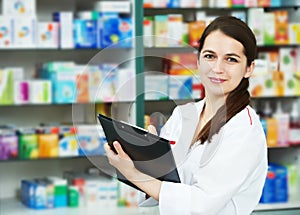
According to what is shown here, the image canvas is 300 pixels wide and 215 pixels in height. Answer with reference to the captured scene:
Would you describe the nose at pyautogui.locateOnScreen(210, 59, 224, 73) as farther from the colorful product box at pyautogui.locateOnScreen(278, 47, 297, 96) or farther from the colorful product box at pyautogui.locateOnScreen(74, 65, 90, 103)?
the colorful product box at pyautogui.locateOnScreen(278, 47, 297, 96)

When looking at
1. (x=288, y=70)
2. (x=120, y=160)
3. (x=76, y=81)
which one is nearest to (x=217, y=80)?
(x=120, y=160)

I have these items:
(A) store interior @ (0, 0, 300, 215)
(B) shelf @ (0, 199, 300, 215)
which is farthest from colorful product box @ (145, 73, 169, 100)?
(B) shelf @ (0, 199, 300, 215)

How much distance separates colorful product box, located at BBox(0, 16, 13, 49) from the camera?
4.37m

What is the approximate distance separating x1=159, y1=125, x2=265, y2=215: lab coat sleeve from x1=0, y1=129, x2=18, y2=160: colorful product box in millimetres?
2765

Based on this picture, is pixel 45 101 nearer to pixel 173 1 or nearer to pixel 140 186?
pixel 173 1

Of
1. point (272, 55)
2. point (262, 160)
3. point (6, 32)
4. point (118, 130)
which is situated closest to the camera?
point (118, 130)

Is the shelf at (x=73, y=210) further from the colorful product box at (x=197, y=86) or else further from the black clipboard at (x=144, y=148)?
the black clipboard at (x=144, y=148)

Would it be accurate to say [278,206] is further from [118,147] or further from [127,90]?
[118,147]

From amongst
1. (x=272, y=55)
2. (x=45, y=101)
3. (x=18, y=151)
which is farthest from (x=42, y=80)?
(x=272, y=55)

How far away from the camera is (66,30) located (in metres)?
4.48

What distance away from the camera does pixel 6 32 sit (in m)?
4.37

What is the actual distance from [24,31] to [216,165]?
2.89 meters

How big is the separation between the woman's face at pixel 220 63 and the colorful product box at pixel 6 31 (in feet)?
9.02

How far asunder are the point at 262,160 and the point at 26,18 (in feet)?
9.40
